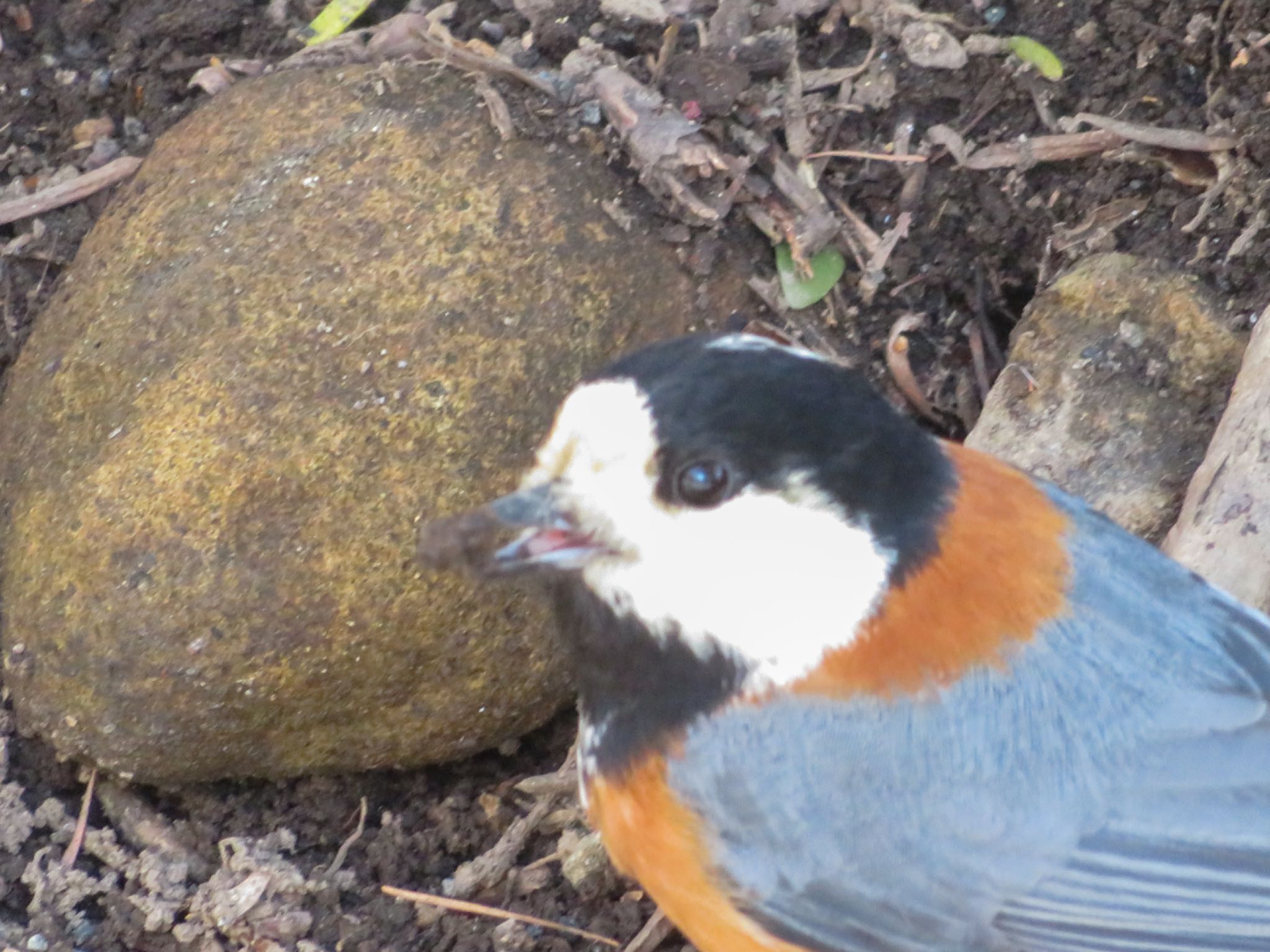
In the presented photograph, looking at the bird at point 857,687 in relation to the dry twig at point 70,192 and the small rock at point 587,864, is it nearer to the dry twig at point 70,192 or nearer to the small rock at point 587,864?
the small rock at point 587,864

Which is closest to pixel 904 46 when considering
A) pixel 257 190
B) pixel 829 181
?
pixel 829 181

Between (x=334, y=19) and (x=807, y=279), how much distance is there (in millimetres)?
1308

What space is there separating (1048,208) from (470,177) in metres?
1.34

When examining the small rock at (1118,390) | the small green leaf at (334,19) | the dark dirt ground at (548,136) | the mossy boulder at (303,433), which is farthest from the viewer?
the small green leaf at (334,19)

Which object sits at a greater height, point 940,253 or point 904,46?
point 904,46

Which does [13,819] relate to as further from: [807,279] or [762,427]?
[807,279]

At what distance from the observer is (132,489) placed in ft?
8.98

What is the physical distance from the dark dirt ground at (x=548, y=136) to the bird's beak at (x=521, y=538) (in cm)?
103

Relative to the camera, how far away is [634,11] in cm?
329

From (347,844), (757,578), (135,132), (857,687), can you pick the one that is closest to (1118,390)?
(857,687)

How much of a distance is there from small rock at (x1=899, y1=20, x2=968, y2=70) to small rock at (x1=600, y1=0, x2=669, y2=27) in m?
0.57

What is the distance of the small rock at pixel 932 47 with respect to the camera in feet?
10.7

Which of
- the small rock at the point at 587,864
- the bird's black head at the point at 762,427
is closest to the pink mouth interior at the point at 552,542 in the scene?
the bird's black head at the point at 762,427

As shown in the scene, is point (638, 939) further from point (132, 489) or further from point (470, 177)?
point (470, 177)
